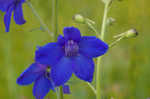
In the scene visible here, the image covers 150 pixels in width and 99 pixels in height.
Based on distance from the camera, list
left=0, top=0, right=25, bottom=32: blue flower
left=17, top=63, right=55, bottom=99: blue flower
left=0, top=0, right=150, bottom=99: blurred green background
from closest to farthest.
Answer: left=17, top=63, right=55, bottom=99: blue flower → left=0, top=0, right=25, bottom=32: blue flower → left=0, top=0, right=150, bottom=99: blurred green background

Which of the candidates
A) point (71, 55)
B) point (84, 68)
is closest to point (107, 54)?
point (71, 55)

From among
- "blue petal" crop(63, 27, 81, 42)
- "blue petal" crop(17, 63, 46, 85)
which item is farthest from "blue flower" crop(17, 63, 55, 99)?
"blue petal" crop(63, 27, 81, 42)

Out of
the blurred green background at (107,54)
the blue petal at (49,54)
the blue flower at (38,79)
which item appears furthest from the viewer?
the blurred green background at (107,54)

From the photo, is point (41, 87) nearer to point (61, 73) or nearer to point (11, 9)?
point (61, 73)

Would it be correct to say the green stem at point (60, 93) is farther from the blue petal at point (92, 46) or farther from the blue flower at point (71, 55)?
the blue petal at point (92, 46)

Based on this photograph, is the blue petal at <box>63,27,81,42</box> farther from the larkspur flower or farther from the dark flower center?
the larkspur flower

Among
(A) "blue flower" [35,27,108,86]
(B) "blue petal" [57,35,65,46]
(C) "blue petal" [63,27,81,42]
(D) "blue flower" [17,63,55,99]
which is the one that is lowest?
(D) "blue flower" [17,63,55,99]

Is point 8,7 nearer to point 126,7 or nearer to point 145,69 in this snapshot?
point 145,69

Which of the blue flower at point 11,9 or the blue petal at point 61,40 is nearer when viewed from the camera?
the blue petal at point 61,40

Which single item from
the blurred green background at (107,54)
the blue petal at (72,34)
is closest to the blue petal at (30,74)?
the blue petal at (72,34)
